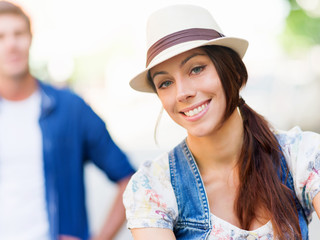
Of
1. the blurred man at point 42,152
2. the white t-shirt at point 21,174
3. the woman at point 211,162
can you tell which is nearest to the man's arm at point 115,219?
the blurred man at point 42,152

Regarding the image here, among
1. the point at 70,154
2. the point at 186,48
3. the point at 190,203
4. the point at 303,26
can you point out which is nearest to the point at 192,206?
the point at 190,203

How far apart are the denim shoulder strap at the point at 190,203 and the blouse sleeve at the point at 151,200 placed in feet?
0.11

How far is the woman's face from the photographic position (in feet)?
6.25

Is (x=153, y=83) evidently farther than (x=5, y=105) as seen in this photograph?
No

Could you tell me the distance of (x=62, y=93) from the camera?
2.45 metres

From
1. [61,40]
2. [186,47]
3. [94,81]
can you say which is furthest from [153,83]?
[94,81]

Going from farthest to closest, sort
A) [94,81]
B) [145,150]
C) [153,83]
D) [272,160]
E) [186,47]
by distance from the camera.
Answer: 1. [94,81]
2. [145,150]
3. [153,83]
4. [272,160]
5. [186,47]

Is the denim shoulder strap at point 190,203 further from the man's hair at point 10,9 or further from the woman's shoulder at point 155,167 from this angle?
the man's hair at point 10,9

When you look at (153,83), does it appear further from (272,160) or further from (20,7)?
(20,7)

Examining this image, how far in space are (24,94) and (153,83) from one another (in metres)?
0.72

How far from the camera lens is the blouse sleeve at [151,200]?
1783 mm

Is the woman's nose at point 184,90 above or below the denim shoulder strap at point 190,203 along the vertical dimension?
above

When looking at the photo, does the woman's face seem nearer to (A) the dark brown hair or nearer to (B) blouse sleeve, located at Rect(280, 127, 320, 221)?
(A) the dark brown hair

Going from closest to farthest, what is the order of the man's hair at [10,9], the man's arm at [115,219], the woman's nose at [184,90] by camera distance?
the woman's nose at [184,90] < the man's hair at [10,9] < the man's arm at [115,219]
